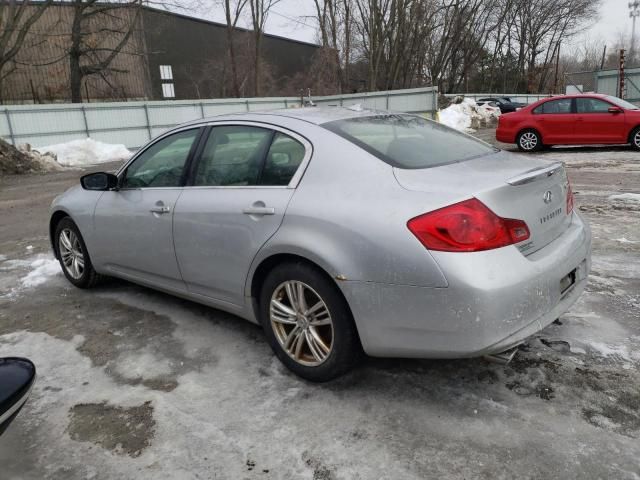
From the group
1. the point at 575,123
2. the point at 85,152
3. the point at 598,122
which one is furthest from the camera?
the point at 85,152

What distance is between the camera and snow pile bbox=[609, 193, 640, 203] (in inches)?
285

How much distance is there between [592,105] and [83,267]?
12.0m

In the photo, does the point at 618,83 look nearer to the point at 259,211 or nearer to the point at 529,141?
the point at 529,141

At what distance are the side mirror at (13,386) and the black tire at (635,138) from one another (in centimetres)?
1363

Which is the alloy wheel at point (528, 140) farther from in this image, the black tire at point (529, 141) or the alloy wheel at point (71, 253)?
the alloy wheel at point (71, 253)

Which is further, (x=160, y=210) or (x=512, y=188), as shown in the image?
(x=160, y=210)

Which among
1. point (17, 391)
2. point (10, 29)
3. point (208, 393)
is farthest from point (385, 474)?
point (10, 29)

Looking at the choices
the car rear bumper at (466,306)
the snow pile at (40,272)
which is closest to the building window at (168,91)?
the snow pile at (40,272)

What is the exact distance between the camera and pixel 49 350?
11.9ft

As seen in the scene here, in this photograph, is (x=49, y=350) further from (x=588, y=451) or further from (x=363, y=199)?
(x=588, y=451)

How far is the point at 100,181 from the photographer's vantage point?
4285 millimetres

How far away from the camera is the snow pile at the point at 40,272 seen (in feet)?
16.9

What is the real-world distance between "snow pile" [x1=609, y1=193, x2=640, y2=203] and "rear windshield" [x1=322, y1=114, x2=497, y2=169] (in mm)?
4717

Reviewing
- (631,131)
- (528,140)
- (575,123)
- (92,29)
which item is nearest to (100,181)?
(528,140)
